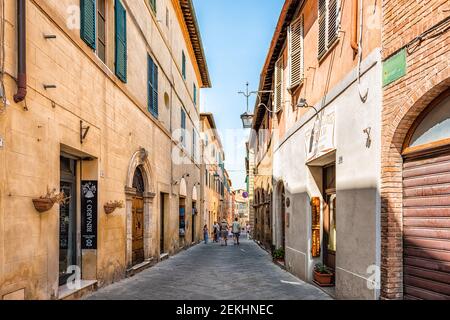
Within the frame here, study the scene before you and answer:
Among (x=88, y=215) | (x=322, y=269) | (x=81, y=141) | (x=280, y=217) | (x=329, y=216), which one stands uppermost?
(x=81, y=141)

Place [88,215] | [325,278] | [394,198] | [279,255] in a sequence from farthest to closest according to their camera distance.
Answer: [279,255] < [325,278] < [88,215] < [394,198]

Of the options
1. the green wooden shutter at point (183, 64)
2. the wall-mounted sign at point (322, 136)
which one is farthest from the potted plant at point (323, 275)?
the green wooden shutter at point (183, 64)

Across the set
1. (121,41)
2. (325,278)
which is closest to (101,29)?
(121,41)

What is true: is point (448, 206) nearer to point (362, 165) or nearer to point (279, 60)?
point (362, 165)

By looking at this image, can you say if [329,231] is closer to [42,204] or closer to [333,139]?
[333,139]

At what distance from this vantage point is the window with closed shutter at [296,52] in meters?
11.6

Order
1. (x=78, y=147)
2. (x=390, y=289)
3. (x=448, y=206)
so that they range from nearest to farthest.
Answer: (x=448, y=206) → (x=390, y=289) → (x=78, y=147)

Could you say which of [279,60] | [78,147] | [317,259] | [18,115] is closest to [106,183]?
[78,147]

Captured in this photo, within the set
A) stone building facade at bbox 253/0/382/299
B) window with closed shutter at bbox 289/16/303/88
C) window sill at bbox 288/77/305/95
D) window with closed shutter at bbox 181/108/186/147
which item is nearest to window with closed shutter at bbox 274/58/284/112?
stone building facade at bbox 253/0/382/299

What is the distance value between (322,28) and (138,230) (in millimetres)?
7904

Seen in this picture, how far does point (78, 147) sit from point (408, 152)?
5691 mm

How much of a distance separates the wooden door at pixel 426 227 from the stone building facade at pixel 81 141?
528 cm

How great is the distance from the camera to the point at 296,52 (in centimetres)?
1192

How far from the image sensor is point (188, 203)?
938 inches
